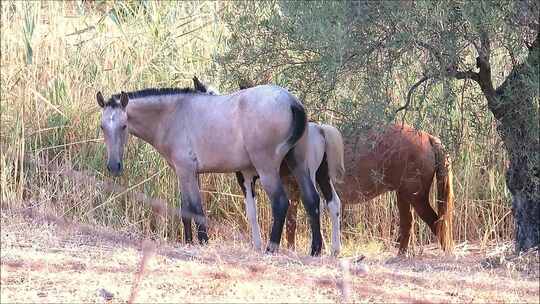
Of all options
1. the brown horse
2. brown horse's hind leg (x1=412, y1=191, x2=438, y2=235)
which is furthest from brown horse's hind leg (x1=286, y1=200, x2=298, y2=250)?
brown horse's hind leg (x1=412, y1=191, x2=438, y2=235)

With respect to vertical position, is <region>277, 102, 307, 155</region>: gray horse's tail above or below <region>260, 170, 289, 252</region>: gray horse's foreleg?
above

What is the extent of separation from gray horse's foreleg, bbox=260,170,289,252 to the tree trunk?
172 centimetres

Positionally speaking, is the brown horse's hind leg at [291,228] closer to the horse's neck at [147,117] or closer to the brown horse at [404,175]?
the brown horse at [404,175]

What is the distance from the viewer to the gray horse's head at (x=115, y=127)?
316 inches

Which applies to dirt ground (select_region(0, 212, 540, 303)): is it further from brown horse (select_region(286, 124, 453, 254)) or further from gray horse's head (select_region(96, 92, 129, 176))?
brown horse (select_region(286, 124, 453, 254))

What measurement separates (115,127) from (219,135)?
0.86 m

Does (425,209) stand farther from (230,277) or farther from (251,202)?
(230,277)

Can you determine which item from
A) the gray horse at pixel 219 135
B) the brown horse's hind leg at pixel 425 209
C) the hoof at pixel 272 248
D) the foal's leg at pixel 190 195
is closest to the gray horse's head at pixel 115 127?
the gray horse at pixel 219 135

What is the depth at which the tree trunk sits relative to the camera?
251 inches

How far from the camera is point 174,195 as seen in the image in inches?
376

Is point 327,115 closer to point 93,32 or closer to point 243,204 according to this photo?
point 243,204

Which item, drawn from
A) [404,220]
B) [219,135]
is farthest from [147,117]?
[404,220]

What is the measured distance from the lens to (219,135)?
792 centimetres

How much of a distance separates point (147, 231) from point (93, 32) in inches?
131
